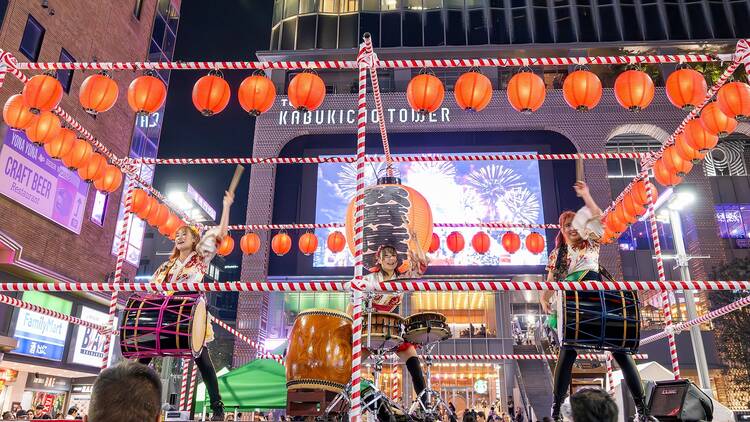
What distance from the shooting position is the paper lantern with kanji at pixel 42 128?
840cm

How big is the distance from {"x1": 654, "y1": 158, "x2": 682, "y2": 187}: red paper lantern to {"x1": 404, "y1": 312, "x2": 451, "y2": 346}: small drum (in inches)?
242

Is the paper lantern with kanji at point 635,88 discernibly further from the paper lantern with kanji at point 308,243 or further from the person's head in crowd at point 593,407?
the paper lantern with kanji at point 308,243

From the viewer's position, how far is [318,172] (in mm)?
25906

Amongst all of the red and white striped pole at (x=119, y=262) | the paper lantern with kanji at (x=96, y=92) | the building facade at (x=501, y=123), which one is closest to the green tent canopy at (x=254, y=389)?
the red and white striped pole at (x=119, y=262)

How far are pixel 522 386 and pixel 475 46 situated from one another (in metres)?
16.8

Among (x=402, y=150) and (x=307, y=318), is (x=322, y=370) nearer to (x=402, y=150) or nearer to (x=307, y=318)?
(x=307, y=318)

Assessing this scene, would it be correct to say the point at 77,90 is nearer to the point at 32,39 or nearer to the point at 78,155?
the point at 32,39

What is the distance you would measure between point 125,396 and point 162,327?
3.42 meters

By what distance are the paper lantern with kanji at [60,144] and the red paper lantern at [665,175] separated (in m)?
11.1

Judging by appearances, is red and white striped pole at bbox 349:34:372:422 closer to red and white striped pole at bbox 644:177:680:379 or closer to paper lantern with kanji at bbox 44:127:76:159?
red and white striped pole at bbox 644:177:680:379

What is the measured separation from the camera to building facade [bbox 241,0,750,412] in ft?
80.6

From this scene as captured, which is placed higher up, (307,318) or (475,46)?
(475,46)

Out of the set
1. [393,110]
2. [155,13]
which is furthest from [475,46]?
[155,13]

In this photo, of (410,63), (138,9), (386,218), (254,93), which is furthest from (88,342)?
(410,63)
